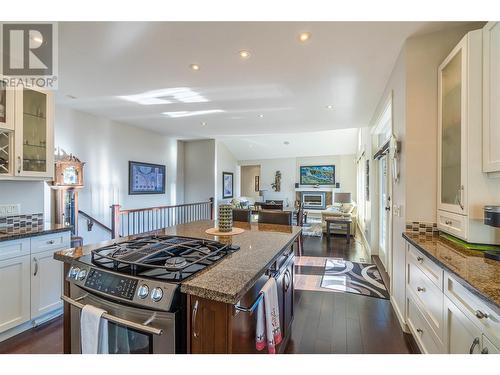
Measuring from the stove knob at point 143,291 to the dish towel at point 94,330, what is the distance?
0.27 m

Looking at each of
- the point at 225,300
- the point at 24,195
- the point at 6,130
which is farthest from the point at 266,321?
the point at 24,195

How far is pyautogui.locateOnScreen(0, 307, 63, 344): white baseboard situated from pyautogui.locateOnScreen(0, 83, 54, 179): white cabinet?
139 centimetres

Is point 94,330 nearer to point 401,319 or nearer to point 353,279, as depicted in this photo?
point 401,319

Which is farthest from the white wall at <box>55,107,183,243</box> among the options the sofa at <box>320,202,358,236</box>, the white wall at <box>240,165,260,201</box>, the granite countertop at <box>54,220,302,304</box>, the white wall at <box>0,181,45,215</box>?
the white wall at <box>240,165,260,201</box>

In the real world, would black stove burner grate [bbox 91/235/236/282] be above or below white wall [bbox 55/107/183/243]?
below

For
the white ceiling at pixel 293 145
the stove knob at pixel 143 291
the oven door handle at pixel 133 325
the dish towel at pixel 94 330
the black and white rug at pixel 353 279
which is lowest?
the black and white rug at pixel 353 279

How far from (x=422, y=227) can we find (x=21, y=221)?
409 centimetres

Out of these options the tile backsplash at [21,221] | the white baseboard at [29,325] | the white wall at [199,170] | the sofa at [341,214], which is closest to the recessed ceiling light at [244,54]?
the tile backsplash at [21,221]

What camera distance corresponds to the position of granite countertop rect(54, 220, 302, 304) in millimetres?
987

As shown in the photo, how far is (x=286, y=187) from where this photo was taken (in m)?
10.9

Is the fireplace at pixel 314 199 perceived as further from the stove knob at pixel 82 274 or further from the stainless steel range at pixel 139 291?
the stove knob at pixel 82 274

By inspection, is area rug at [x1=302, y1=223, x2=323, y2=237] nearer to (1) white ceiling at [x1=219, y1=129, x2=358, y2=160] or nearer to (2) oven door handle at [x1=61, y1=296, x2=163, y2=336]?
(1) white ceiling at [x1=219, y1=129, x2=358, y2=160]

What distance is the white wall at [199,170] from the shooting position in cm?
717
